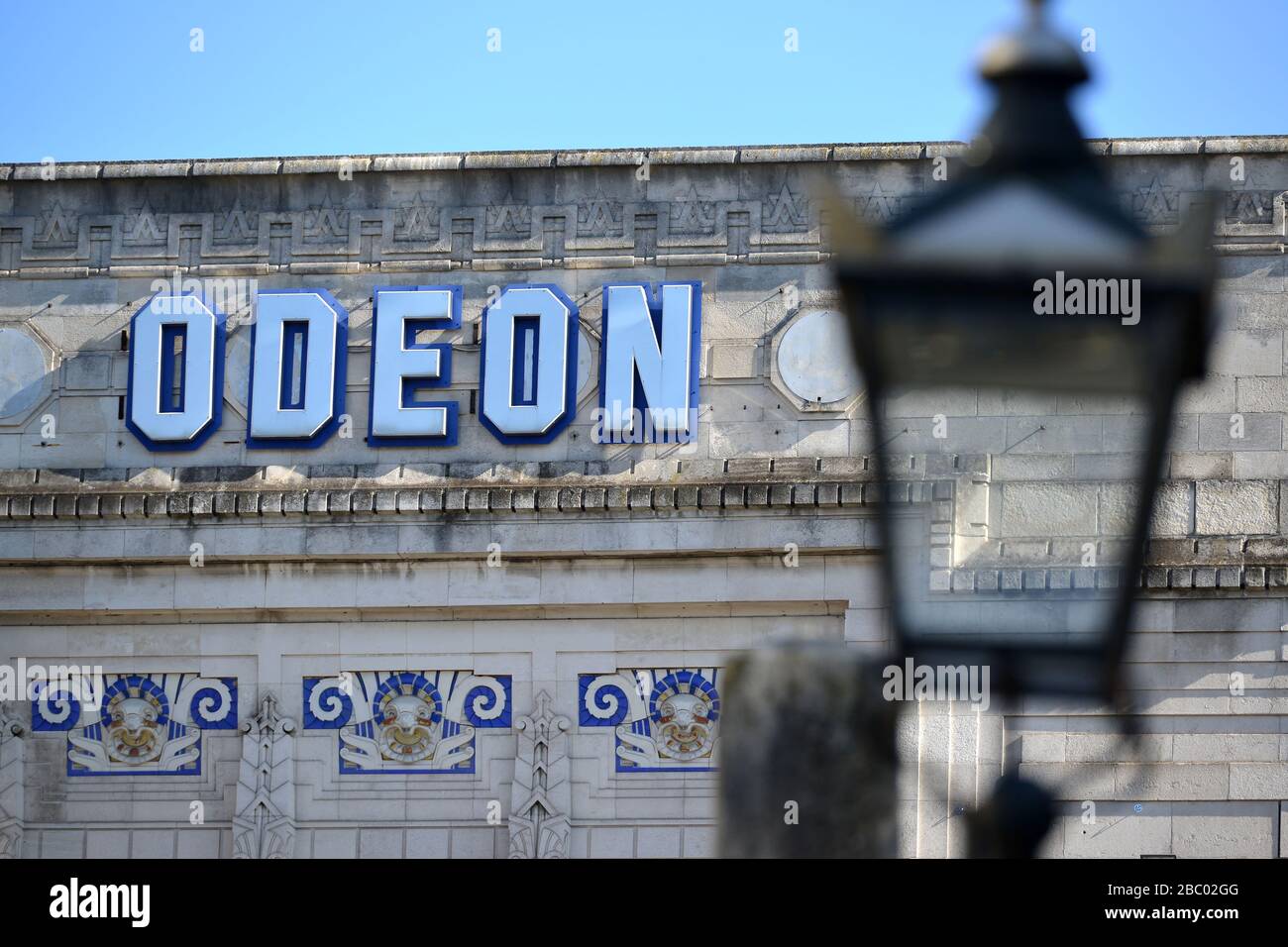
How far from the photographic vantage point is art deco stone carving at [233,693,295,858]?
72.1 feet

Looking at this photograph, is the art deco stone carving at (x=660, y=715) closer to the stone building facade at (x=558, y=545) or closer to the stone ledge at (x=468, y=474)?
the stone building facade at (x=558, y=545)

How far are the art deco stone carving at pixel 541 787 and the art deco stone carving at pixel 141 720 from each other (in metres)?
3.13

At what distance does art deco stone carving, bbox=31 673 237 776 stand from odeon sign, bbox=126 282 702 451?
2.54 m

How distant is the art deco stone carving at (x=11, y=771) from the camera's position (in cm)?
2248

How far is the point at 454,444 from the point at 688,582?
2.88 m

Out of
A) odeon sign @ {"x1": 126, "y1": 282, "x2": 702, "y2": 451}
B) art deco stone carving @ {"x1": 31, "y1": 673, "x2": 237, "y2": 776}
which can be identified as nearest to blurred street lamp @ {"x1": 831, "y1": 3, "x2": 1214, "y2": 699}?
odeon sign @ {"x1": 126, "y1": 282, "x2": 702, "y2": 451}

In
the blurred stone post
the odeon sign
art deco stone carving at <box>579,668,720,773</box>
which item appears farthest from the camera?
the odeon sign

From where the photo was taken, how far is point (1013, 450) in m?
21.9

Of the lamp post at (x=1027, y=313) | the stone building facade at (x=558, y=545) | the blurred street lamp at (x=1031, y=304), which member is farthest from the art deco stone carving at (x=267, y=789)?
the blurred street lamp at (x=1031, y=304)

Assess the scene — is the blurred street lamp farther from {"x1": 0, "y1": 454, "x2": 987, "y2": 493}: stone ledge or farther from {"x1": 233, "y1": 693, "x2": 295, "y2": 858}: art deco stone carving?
{"x1": 233, "y1": 693, "x2": 295, "y2": 858}: art deco stone carving

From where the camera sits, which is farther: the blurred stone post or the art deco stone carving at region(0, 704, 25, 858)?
the art deco stone carving at region(0, 704, 25, 858)

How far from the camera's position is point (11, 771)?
74.2 ft

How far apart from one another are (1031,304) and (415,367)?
15.4 meters

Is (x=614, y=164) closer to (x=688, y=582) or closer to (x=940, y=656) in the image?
(x=688, y=582)
